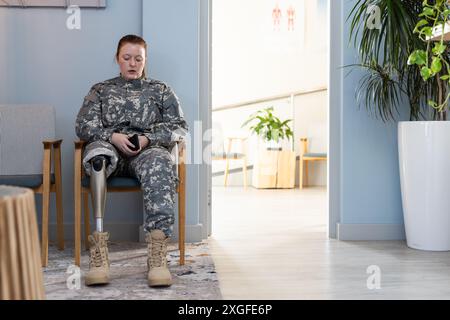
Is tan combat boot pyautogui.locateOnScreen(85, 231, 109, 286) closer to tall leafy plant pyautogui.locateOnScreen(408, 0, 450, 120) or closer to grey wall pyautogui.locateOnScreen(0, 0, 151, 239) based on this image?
grey wall pyautogui.locateOnScreen(0, 0, 151, 239)

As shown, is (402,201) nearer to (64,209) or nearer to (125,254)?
(125,254)

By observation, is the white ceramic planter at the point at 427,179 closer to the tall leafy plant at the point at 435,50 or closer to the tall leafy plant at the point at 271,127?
the tall leafy plant at the point at 435,50

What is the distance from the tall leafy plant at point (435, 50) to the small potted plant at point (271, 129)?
3.39 metres

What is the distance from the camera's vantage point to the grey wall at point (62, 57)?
2.93 m

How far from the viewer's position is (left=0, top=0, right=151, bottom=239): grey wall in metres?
2.93

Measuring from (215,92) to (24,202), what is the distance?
5.67m

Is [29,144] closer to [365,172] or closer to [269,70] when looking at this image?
[365,172]

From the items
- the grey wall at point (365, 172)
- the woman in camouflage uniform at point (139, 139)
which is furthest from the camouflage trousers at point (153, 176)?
the grey wall at point (365, 172)

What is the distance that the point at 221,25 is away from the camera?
21.5 ft

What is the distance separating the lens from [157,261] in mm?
2160

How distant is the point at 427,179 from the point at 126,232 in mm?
1581

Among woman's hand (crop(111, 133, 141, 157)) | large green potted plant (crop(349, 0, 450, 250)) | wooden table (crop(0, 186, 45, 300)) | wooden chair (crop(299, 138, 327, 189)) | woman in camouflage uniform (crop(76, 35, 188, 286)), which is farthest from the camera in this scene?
wooden chair (crop(299, 138, 327, 189))

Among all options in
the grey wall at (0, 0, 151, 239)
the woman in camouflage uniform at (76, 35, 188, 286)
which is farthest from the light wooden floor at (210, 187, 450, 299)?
the grey wall at (0, 0, 151, 239)
